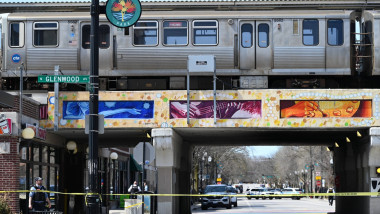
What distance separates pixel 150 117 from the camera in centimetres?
2475

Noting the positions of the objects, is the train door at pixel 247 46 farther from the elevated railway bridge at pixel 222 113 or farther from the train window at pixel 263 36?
the elevated railway bridge at pixel 222 113

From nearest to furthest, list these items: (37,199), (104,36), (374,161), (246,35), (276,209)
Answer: (37,199) < (374,161) < (246,35) < (104,36) < (276,209)

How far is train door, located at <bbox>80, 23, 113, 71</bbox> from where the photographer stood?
25.3 metres

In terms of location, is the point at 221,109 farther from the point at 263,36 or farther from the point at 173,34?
the point at 173,34

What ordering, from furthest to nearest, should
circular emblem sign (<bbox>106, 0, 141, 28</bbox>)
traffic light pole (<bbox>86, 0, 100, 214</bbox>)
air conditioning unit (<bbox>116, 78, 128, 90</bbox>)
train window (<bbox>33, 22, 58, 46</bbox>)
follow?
1. air conditioning unit (<bbox>116, 78, 128, 90</bbox>)
2. train window (<bbox>33, 22, 58, 46</bbox>)
3. circular emblem sign (<bbox>106, 0, 141, 28</bbox>)
4. traffic light pole (<bbox>86, 0, 100, 214</bbox>)

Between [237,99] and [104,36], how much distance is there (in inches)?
212

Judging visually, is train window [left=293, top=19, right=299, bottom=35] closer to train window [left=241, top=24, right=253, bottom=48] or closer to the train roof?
the train roof

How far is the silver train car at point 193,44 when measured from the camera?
82.7 feet

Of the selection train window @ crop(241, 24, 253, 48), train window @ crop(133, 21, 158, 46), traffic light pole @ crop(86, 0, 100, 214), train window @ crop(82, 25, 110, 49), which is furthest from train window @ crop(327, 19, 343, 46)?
traffic light pole @ crop(86, 0, 100, 214)

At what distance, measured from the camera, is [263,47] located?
2531 cm

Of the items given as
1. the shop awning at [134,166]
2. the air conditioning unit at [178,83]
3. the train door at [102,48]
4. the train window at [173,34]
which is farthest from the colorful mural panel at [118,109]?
the shop awning at [134,166]

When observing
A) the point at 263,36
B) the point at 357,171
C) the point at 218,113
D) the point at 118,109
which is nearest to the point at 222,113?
the point at 218,113

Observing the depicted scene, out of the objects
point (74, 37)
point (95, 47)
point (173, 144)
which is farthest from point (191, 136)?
point (95, 47)

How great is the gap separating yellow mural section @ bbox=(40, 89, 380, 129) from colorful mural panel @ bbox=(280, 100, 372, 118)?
0.46 ft
